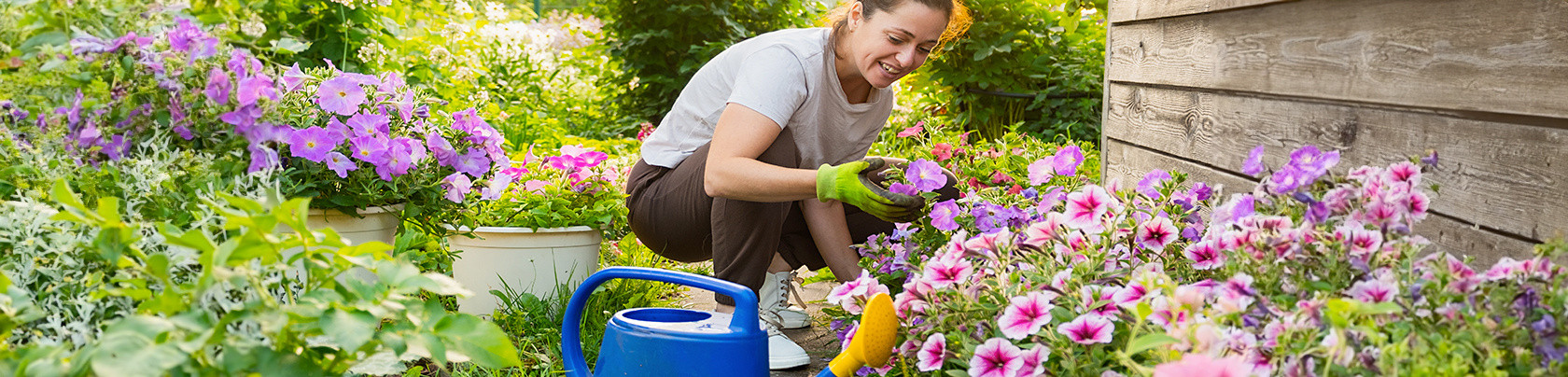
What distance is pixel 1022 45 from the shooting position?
398 cm

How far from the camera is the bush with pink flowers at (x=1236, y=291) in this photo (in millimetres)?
824

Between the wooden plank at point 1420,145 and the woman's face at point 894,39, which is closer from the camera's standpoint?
the wooden plank at point 1420,145

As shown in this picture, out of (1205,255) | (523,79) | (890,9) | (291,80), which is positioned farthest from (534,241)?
(523,79)

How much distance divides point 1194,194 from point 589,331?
1316 millimetres

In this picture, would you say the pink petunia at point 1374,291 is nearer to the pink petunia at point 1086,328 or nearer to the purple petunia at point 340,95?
the pink petunia at point 1086,328

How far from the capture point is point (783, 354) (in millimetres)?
2113

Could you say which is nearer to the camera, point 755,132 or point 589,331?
point 755,132

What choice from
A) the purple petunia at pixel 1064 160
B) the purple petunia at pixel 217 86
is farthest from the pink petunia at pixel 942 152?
the purple petunia at pixel 217 86

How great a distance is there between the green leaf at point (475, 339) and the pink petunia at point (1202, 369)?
49cm

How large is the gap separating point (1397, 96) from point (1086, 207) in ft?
1.52

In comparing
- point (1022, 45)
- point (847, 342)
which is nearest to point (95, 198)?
point (847, 342)

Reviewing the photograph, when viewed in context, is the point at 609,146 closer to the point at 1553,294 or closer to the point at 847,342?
the point at 847,342

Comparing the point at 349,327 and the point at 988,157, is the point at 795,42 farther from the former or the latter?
the point at 349,327

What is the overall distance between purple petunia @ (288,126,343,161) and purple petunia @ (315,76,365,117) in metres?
0.04
